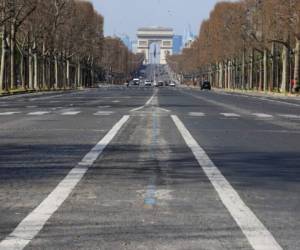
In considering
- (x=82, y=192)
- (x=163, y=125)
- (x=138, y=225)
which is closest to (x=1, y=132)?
(x=163, y=125)

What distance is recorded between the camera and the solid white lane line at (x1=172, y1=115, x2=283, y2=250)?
8.18 meters

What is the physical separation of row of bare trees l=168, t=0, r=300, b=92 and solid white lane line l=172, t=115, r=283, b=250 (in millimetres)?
63657

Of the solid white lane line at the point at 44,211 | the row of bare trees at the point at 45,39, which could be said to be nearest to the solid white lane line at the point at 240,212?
the solid white lane line at the point at 44,211

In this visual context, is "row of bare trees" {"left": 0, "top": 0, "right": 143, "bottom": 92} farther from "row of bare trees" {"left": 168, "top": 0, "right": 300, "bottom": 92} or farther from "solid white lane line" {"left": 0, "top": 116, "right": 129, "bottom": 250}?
"solid white lane line" {"left": 0, "top": 116, "right": 129, "bottom": 250}

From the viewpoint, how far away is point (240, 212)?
9883 mm

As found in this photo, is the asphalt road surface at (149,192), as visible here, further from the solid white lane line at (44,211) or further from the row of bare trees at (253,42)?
the row of bare trees at (253,42)

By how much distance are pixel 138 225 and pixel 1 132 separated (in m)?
14.9

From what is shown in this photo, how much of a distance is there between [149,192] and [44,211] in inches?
77.3

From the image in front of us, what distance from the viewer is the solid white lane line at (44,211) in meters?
8.20

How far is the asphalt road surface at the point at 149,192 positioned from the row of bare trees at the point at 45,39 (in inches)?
2167

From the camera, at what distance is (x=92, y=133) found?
75.4 feet

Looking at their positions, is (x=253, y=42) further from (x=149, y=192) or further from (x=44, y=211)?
(x=44, y=211)

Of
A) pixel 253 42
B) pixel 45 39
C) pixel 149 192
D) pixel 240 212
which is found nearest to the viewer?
pixel 240 212

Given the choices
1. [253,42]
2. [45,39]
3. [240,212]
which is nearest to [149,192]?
[240,212]
